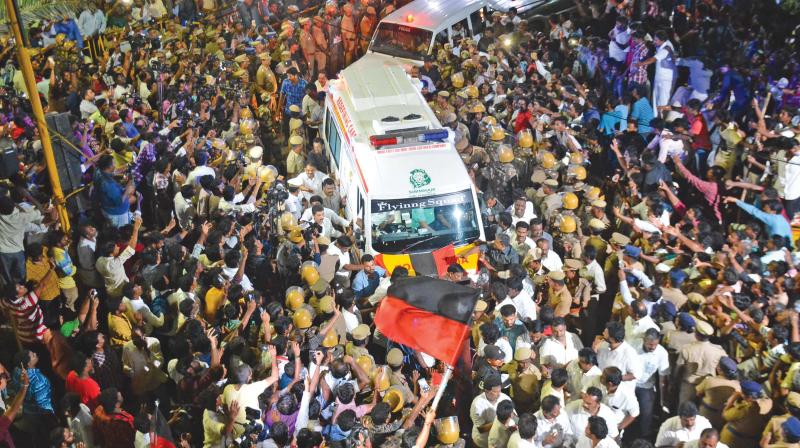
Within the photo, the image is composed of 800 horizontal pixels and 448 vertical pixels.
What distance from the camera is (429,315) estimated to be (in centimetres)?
708

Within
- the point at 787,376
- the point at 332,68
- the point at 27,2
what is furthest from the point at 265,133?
the point at 787,376

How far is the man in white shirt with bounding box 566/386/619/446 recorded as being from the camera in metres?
6.71

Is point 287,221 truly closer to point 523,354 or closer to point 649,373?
point 523,354

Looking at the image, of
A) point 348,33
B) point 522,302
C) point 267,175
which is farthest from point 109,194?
point 348,33

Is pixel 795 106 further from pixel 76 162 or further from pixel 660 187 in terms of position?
pixel 76 162

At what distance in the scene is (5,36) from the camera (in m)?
16.6

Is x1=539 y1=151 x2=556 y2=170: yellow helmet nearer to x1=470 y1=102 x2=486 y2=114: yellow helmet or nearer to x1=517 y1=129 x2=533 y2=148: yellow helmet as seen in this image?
x1=517 y1=129 x2=533 y2=148: yellow helmet

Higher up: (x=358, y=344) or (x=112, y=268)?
(x=358, y=344)

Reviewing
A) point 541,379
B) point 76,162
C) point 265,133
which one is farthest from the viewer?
point 265,133

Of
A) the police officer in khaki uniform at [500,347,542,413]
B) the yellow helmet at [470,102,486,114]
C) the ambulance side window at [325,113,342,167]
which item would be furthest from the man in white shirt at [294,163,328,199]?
the police officer in khaki uniform at [500,347,542,413]

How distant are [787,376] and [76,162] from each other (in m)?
8.00

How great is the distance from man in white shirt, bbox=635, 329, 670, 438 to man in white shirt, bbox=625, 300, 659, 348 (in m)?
0.10

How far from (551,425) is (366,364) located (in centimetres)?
177

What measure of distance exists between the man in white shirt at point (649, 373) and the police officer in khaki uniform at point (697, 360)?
0.54 ft
